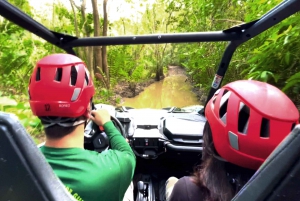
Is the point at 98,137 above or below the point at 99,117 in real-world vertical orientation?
below

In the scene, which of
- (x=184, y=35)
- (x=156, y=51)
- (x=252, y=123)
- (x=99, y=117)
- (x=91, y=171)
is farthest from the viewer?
(x=156, y=51)

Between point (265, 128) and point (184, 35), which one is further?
point (184, 35)

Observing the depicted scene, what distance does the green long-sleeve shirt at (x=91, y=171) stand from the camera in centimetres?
120

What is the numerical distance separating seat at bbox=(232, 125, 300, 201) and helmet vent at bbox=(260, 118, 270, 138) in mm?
496

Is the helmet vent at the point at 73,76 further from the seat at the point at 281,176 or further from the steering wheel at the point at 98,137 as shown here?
the seat at the point at 281,176

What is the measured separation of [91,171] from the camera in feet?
4.09

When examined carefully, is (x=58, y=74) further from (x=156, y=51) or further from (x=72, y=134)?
(x=156, y=51)

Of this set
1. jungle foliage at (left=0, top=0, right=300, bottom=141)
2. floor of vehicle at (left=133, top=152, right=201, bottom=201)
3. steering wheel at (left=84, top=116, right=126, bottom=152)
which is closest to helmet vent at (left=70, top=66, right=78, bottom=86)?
steering wheel at (left=84, top=116, right=126, bottom=152)

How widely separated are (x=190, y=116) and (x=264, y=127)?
1562 mm

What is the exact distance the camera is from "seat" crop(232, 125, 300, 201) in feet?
1.44

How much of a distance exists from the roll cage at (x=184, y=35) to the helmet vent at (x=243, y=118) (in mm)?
821

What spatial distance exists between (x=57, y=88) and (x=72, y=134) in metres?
0.23

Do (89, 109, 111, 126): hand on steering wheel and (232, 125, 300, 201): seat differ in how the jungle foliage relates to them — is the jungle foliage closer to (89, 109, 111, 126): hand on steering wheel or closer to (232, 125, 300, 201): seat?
(89, 109, 111, 126): hand on steering wheel

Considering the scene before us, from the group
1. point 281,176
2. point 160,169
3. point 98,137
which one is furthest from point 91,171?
point 160,169
